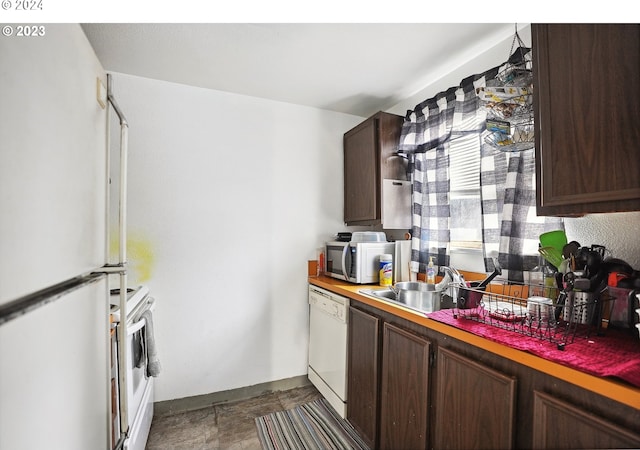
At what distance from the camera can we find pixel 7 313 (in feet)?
1.64

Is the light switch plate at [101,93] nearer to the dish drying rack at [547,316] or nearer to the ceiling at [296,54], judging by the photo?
the ceiling at [296,54]

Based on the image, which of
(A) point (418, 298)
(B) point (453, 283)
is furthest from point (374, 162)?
(B) point (453, 283)

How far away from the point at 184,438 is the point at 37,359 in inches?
65.2

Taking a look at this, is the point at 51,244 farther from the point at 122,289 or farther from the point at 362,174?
the point at 362,174

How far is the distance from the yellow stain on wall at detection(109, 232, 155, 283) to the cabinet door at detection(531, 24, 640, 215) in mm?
2334

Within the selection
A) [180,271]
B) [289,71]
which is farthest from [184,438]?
[289,71]

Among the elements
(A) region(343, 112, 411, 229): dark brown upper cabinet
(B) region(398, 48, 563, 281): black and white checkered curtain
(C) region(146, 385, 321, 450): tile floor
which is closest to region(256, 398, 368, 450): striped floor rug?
(C) region(146, 385, 321, 450): tile floor

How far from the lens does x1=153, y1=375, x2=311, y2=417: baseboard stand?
212 cm

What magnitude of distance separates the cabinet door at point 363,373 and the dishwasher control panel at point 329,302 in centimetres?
8

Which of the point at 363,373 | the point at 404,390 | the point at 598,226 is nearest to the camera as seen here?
the point at 598,226

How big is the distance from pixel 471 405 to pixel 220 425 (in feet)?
5.53

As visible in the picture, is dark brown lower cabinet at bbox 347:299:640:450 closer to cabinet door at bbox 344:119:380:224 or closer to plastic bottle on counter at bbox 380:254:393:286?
plastic bottle on counter at bbox 380:254:393:286

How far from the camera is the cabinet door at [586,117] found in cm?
90

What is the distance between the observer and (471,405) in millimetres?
1091
